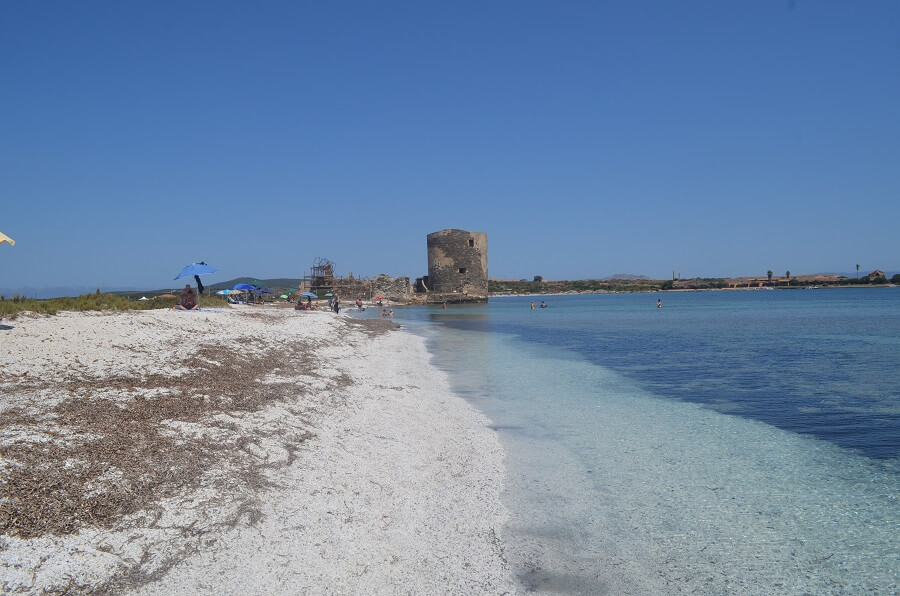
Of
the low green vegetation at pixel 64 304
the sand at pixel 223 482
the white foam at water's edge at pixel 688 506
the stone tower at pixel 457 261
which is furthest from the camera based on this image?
the stone tower at pixel 457 261

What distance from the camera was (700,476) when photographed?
18.3 ft

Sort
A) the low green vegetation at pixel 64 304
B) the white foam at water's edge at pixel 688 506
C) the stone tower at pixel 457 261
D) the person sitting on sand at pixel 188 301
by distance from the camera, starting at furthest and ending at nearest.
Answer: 1. the stone tower at pixel 457 261
2. the person sitting on sand at pixel 188 301
3. the low green vegetation at pixel 64 304
4. the white foam at water's edge at pixel 688 506

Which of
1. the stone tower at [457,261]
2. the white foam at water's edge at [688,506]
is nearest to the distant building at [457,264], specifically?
the stone tower at [457,261]

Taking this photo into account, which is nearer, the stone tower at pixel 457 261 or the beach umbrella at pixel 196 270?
the beach umbrella at pixel 196 270

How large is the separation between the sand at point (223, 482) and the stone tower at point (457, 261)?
4384 centimetres

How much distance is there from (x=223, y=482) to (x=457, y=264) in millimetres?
48694

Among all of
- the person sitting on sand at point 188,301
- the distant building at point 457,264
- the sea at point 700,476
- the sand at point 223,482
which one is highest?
the distant building at point 457,264

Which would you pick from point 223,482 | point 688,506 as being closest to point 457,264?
point 688,506

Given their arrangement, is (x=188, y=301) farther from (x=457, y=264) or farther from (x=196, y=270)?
(x=457, y=264)

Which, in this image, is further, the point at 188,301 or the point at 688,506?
the point at 188,301

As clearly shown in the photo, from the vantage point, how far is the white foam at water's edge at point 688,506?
368 centimetres

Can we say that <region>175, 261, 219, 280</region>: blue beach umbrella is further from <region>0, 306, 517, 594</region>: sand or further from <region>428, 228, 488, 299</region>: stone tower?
<region>428, 228, 488, 299</region>: stone tower

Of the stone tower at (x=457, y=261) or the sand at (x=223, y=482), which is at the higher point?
the stone tower at (x=457, y=261)

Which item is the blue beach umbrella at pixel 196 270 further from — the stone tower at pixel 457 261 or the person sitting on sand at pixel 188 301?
the stone tower at pixel 457 261
